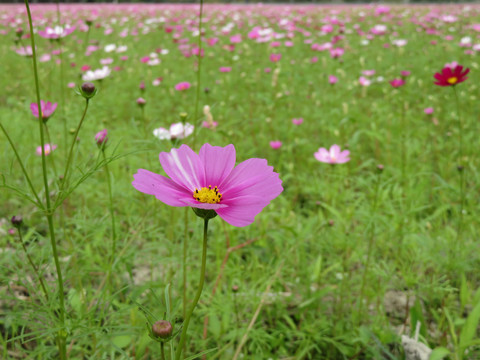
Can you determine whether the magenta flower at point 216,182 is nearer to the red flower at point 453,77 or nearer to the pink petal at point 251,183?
the pink petal at point 251,183

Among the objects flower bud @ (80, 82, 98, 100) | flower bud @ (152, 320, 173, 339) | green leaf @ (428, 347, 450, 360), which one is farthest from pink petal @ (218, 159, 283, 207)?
green leaf @ (428, 347, 450, 360)

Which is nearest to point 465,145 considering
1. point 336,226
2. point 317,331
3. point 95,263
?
point 336,226

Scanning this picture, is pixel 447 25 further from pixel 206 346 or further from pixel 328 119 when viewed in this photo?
pixel 206 346

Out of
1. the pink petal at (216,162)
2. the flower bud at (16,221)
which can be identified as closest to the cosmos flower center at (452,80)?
the pink petal at (216,162)

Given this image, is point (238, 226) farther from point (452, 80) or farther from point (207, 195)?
point (452, 80)

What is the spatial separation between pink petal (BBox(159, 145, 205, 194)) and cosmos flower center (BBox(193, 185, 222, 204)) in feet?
0.05

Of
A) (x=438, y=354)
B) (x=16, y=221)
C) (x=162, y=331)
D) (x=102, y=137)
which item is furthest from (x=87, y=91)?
(x=438, y=354)

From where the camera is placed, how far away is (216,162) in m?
0.62

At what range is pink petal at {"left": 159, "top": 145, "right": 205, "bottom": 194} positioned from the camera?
58 cm

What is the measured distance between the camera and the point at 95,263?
1441 millimetres

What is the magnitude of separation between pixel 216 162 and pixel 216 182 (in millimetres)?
35

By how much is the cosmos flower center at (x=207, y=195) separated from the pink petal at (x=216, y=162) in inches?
0.9

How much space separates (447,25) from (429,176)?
4.75 metres

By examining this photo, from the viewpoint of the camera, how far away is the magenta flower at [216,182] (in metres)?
0.51
